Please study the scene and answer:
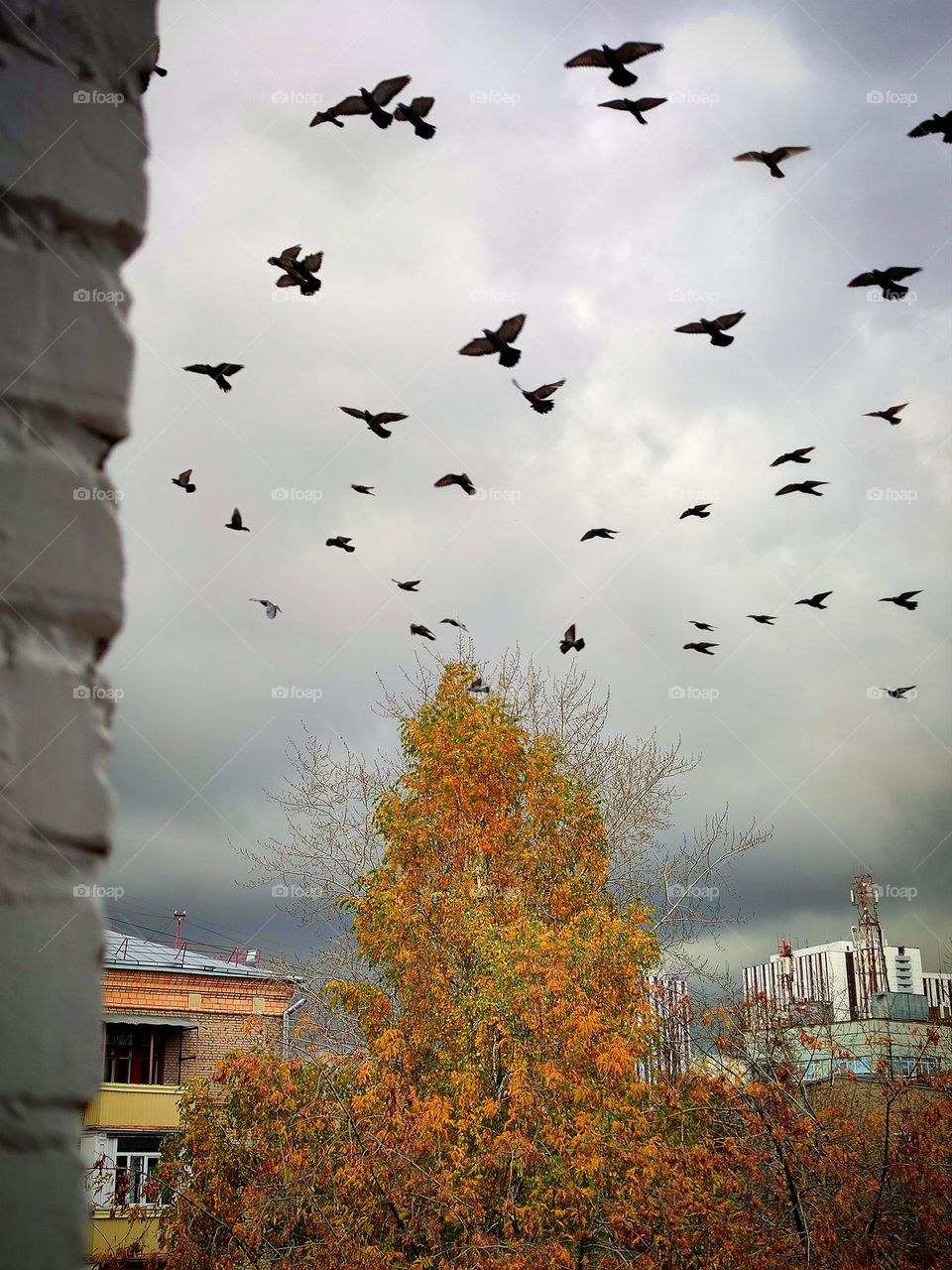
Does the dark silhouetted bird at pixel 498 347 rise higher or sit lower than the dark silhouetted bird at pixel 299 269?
lower

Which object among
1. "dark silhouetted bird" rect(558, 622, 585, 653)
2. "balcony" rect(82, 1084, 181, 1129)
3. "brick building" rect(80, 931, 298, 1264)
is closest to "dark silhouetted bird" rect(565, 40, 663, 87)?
"dark silhouetted bird" rect(558, 622, 585, 653)

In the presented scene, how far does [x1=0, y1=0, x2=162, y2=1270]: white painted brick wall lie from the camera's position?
1104 mm

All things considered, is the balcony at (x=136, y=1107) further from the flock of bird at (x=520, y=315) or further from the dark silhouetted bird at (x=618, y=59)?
the dark silhouetted bird at (x=618, y=59)

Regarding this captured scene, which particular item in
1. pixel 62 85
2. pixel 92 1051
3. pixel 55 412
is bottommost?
pixel 92 1051

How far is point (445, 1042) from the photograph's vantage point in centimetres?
1290

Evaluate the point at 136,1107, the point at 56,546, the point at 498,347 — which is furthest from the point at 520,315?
the point at 136,1107

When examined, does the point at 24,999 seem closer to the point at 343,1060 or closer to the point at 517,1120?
the point at 517,1120

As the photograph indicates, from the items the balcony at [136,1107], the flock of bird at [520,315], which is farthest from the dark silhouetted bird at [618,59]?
the balcony at [136,1107]

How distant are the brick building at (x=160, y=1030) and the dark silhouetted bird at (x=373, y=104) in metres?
20.4

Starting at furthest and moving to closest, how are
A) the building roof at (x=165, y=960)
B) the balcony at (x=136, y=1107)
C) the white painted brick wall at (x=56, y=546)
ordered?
the building roof at (x=165, y=960)
the balcony at (x=136, y=1107)
the white painted brick wall at (x=56, y=546)

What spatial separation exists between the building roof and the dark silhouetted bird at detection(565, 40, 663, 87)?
22014 mm

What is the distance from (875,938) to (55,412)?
41.0m

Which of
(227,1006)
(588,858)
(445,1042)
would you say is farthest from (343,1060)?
(227,1006)

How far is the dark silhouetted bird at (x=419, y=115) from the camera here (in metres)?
8.02
